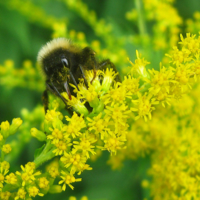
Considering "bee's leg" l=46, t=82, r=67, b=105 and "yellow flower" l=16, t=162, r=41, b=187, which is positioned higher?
"bee's leg" l=46, t=82, r=67, b=105

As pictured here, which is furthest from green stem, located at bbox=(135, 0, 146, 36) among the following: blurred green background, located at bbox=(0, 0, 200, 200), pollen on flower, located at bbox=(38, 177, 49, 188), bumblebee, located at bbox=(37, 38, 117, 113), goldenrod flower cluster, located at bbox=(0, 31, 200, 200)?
pollen on flower, located at bbox=(38, 177, 49, 188)

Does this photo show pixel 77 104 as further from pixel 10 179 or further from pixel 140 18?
pixel 140 18

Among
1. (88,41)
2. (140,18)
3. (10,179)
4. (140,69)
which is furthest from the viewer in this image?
(88,41)

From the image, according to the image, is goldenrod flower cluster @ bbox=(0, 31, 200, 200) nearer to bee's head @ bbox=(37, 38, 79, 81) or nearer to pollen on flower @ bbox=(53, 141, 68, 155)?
→ pollen on flower @ bbox=(53, 141, 68, 155)

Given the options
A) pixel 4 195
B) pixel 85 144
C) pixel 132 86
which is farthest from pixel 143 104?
pixel 4 195

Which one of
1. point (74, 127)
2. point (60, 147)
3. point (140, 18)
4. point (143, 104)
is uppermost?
point (140, 18)

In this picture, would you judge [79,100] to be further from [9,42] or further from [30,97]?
[9,42]
